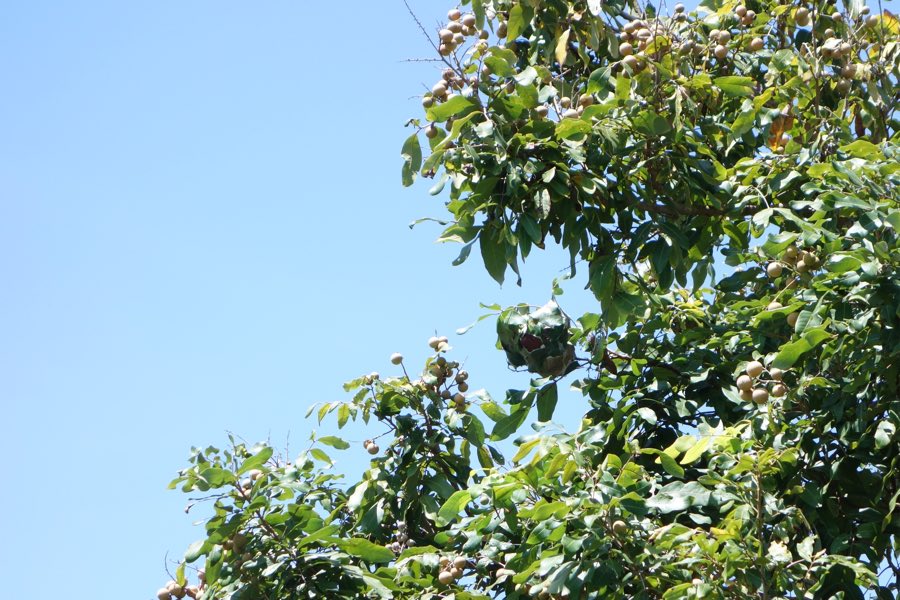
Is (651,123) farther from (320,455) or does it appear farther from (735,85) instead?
(320,455)

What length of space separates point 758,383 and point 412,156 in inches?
41.9

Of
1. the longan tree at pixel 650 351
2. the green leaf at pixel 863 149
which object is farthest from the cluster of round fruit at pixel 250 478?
the green leaf at pixel 863 149

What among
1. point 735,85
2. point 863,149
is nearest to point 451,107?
point 735,85

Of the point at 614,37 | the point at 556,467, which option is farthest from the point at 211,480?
the point at 614,37

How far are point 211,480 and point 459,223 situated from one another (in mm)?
915

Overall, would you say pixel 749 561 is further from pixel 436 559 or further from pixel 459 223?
pixel 459 223

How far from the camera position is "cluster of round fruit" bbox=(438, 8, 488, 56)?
3172mm

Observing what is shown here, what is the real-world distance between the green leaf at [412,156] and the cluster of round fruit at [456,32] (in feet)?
0.85

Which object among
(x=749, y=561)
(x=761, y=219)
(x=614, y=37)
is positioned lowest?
(x=749, y=561)

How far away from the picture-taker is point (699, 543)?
251cm

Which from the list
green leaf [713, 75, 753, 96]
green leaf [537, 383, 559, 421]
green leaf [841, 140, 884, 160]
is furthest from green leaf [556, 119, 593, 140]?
green leaf [537, 383, 559, 421]

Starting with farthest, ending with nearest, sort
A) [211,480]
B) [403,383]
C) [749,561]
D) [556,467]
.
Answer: [403,383]
[211,480]
[556,467]
[749,561]

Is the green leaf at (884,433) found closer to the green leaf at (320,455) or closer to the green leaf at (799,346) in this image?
the green leaf at (799,346)

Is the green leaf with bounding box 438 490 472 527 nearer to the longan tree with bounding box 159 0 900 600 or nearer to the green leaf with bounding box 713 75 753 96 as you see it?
the longan tree with bounding box 159 0 900 600
